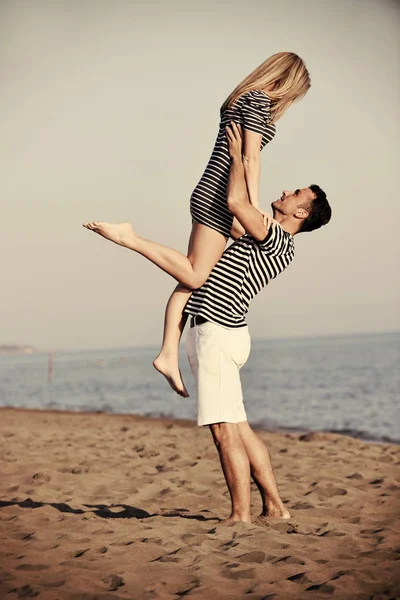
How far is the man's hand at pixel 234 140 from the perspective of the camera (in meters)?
3.84

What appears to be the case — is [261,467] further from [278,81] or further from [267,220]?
[278,81]

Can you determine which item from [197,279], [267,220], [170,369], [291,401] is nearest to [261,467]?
[170,369]

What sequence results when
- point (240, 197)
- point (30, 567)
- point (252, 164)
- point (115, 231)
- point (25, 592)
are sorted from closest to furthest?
point (25, 592) → point (30, 567) → point (240, 197) → point (252, 164) → point (115, 231)

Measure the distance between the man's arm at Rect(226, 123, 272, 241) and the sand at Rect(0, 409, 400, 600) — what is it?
5.10 feet

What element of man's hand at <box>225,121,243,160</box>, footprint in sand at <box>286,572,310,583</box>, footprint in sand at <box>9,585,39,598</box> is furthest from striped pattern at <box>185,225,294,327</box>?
footprint in sand at <box>9,585,39,598</box>

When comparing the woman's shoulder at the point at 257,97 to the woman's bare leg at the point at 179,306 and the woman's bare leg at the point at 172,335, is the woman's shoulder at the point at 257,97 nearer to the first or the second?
the woman's bare leg at the point at 179,306

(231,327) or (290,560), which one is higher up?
(231,327)

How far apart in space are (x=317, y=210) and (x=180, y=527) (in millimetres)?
1901

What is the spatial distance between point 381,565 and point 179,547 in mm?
936

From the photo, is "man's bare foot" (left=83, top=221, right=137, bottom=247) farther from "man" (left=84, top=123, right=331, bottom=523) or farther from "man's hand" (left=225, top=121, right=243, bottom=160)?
"man's hand" (left=225, top=121, right=243, bottom=160)

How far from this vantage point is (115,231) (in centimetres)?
392

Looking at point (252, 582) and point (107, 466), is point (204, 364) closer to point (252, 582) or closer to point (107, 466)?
point (252, 582)

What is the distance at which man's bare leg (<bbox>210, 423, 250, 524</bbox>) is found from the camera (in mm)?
3871

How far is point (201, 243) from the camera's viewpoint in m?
3.92
